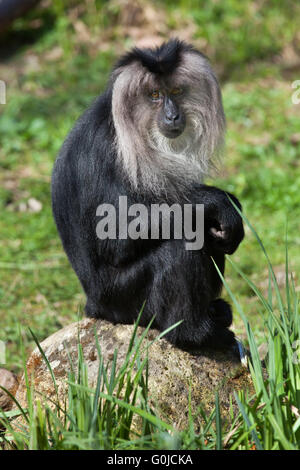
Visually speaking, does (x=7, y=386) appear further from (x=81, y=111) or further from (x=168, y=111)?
(x=81, y=111)

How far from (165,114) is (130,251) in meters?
0.73

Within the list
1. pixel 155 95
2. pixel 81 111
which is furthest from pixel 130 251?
pixel 81 111

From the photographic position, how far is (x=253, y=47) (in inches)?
335

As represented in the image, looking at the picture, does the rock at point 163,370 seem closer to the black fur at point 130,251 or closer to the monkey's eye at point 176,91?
the black fur at point 130,251

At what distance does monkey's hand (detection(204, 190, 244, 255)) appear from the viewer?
10.9 feet

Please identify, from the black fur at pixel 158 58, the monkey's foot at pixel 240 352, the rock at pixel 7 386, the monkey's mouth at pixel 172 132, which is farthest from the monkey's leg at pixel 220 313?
the black fur at pixel 158 58

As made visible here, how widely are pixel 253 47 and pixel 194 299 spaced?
602 cm

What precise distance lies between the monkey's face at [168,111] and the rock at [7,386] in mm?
1593

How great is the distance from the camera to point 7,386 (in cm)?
355

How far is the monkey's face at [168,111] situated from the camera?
3.32 metres

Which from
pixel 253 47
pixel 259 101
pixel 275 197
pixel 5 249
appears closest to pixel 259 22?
pixel 253 47

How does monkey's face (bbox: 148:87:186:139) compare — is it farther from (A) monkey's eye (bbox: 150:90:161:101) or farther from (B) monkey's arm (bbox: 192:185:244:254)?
(B) monkey's arm (bbox: 192:185:244:254)

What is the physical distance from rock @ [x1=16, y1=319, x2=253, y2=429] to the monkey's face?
105cm

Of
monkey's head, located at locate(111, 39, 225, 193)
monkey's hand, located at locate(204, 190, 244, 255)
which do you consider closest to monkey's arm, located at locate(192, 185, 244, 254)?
monkey's hand, located at locate(204, 190, 244, 255)
